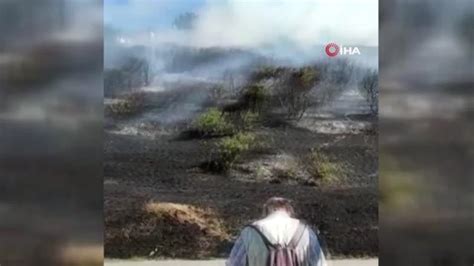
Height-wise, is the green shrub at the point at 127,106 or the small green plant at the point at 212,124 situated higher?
the green shrub at the point at 127,106

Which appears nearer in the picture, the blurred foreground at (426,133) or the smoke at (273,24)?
the smoke at (273,24)

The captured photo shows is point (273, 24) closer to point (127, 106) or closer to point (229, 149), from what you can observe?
point (229, 149)

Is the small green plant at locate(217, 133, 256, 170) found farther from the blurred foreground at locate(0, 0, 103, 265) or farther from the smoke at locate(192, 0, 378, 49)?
the blurred foreground at locate(0, 0, 103, 265)

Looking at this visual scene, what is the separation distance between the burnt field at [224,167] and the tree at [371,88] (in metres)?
0.04

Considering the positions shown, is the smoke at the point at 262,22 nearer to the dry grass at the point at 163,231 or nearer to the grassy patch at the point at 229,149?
the grassy patch at the point at 229,149

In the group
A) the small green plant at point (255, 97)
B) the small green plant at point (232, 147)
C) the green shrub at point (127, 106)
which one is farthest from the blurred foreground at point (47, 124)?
the small green plant at point (255, 97)

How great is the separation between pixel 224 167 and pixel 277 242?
0.48 meters

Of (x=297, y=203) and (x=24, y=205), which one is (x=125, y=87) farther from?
(x=297, y=203)

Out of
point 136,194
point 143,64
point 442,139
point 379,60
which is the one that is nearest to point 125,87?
point 143,64

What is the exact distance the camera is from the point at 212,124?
13.3 feet

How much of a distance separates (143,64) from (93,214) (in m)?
0.81

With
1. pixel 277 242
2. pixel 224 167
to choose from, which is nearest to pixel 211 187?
pixel 224 167

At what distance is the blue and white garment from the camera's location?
4070 mm

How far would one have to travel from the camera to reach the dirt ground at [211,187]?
402cm
